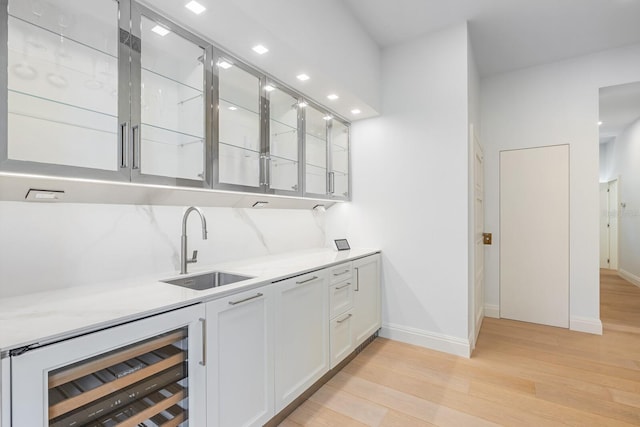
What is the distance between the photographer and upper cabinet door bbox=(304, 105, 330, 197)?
2.73 m

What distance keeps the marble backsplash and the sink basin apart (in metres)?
0.18

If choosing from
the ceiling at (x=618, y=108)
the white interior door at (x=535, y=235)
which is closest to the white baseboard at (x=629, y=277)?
the ceiling at (x=618, y=108)

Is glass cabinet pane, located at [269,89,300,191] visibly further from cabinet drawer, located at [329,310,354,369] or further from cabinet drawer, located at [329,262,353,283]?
cabinet drawer, located at [329,310,354,369]

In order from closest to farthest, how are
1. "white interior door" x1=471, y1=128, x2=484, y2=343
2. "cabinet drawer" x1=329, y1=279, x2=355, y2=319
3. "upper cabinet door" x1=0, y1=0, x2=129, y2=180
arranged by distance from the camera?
"upper cabinet door" x1=0, y1=0, x2=129, y2=180, "cabinet drawer" x1=329, y1=279, x2=355, y2=319, "white interior door" x1=471, y1=128, x2=484, y2=343

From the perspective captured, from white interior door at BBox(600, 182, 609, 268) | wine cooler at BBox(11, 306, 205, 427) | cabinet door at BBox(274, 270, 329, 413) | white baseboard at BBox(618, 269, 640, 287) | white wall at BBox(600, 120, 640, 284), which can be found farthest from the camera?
white interior door at BBox(600, 182, 609, 268)

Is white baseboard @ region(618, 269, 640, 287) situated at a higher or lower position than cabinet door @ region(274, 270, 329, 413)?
lower

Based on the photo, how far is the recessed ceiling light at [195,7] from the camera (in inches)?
62.2

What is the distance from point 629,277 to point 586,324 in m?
3.61

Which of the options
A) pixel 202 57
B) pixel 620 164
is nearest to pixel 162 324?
pixel 202 57

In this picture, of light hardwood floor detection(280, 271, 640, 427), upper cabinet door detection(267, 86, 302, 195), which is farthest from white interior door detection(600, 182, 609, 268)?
upper cabinet door detection(267, 86, 302, 195)

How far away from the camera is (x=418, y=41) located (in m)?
2.98

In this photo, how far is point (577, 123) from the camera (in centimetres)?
337

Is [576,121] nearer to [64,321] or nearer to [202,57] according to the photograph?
[202,57]

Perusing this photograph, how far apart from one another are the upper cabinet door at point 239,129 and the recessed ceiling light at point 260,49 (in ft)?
0.51
